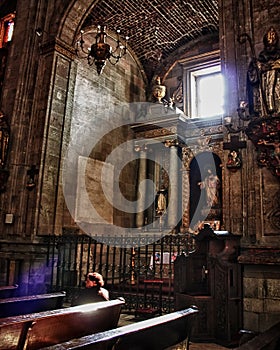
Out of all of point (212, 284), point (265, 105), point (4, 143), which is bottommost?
point (212, 284)

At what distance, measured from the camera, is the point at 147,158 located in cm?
1140

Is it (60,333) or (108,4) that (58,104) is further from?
(60,333)

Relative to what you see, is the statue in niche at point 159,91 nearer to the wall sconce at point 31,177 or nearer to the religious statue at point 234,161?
the wall sconce at point 31,177

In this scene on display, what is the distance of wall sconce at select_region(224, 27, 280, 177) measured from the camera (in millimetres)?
4684

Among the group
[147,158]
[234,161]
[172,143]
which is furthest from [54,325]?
[147,158]

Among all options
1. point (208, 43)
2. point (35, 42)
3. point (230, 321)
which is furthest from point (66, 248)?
point (208, 43)

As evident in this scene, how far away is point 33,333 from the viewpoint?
242cm

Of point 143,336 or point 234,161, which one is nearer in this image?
point 143,336

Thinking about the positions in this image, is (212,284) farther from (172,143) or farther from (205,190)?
(172,143)

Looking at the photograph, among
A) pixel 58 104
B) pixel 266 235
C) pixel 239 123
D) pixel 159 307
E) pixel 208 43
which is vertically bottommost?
pixel 159 307

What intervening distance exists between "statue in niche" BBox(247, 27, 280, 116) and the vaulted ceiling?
17.8 ft

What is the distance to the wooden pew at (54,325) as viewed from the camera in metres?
2.22

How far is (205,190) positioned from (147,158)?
2.24m

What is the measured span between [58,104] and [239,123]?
4.73 metres
